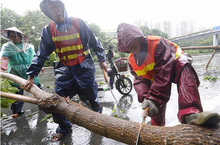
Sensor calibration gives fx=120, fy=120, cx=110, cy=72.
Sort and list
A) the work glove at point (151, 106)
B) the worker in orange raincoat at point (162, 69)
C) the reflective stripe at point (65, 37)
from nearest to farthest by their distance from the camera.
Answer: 1. the worker in orange raincoat at point (162, 69)
2. the work glove at point (151, 106)
3. the reflective stripe at point (65, 37)

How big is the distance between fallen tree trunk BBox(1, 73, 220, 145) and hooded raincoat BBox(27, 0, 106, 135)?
57 centimetres

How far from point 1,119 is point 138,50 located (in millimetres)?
3912

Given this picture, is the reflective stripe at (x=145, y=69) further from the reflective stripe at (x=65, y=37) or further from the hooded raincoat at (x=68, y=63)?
the reflective stripe at (x=65, y=37)

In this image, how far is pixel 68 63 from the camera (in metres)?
2.19

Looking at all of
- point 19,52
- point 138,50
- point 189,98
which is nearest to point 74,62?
point 138,50

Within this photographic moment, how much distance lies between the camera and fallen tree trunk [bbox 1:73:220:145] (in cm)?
95

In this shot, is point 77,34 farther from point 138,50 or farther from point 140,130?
point 140,130

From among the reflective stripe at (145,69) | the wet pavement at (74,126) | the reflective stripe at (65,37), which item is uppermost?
the reflective stripe at (65,37)

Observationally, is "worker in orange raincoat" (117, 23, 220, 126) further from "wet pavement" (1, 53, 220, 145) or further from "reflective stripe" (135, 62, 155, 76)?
"wet pavement" (1, 53, 220, 145)

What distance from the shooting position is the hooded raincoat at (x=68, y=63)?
210 centimetres

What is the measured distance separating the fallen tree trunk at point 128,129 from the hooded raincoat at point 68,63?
1.86 ft

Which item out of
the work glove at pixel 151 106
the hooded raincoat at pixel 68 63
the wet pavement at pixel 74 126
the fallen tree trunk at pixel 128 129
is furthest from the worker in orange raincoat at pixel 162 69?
the wet pavement at pixel 74 126

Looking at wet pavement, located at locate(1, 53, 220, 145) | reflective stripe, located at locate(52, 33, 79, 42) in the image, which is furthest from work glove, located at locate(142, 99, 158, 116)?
reflective stripe, located at locate(52, 33, 79, 42)

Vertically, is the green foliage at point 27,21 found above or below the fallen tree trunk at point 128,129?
above
